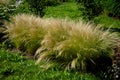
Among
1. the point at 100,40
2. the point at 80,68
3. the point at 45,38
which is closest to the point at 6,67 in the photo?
the point at 45,38

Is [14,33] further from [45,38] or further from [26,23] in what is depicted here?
[45,38]

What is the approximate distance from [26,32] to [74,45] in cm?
216

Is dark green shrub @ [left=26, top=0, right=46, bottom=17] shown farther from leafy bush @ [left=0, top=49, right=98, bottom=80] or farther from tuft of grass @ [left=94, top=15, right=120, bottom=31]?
leafy bush @ [left=0, top=49, right=98, bottom=80]

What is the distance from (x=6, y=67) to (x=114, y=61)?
9.07ft

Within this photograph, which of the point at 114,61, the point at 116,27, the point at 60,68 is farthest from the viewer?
the point at 116,27

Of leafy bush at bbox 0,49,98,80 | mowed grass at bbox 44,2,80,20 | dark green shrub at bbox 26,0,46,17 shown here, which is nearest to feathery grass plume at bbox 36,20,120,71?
leafy bush at bbox 0,49,98,80

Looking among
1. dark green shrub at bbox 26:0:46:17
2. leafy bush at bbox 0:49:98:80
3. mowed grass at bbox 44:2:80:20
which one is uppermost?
dark green shrub at bbox 26:0:46:17

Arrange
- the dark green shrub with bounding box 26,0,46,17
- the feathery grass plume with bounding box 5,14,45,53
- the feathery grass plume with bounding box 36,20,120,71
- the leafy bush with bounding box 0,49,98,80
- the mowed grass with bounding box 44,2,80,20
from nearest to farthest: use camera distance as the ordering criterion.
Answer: the leafy bush with bounding box 0,49,98,80 → the feathery grass plume with bounding box 36,20,120,71 → the feathery grass plume with bounding box 5,14,45,53 → the dark green shrub with bounding box 26,0,46,17 → the mowed grass with bounding box 44,2,80,20

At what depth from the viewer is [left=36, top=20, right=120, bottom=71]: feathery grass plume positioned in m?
8.55

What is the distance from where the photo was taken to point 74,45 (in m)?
8.71

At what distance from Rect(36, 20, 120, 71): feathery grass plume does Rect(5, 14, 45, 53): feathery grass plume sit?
0.74 m

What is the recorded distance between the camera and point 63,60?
8.91 metres

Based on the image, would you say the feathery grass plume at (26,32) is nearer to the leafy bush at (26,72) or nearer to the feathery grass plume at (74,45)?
the leafy bush at (26,72)

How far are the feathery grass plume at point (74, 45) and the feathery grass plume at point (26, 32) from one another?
2.44 ft
